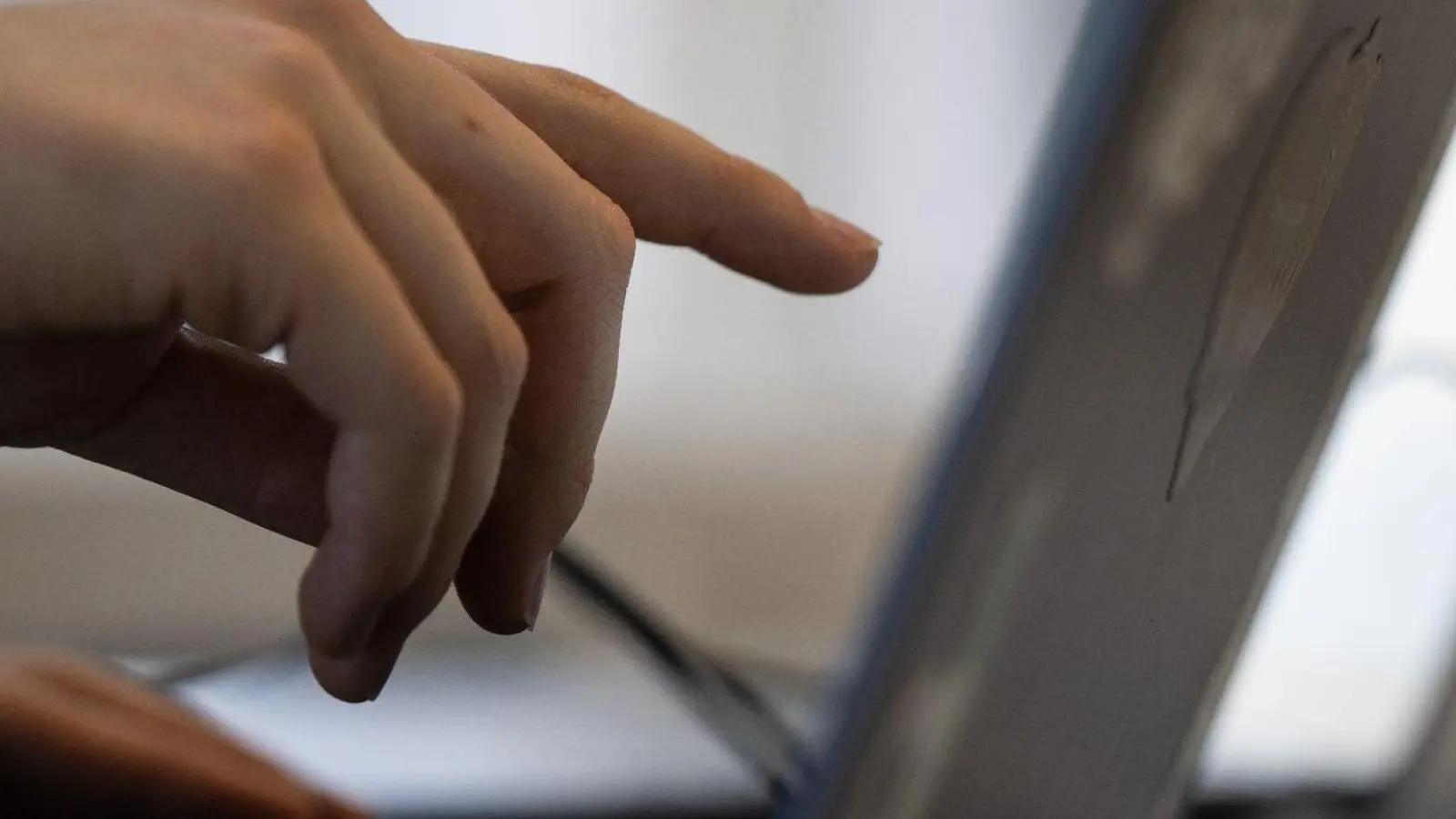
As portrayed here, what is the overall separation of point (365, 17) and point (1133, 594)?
281 mm

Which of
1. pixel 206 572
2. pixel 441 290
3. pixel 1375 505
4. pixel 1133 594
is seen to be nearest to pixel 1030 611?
pixel 1133 594

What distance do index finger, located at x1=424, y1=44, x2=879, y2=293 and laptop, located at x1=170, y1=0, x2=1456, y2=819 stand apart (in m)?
0.21

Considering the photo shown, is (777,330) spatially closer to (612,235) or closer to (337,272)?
(612,235)

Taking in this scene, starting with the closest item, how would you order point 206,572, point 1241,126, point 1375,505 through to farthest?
point 1241,126 < point 206,572 < point 1375,505

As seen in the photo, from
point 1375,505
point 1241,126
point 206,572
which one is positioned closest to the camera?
point 1241,126

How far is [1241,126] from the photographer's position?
25 cm

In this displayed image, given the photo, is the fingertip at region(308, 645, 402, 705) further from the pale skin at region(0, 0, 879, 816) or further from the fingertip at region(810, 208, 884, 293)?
the fingertip at region(810, 208, 884, 293)

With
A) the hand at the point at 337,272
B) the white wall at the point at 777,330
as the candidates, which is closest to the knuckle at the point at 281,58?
the hand at the point at 337,272

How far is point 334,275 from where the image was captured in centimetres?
28

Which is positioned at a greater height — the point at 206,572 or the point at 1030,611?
the point at 1030,611

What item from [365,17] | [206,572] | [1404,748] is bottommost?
[206,572]

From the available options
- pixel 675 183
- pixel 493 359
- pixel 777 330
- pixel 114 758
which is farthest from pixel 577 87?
pixel 777 330

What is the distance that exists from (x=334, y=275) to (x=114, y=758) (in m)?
0.15

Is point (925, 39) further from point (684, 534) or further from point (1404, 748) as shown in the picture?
point (1404, 748)
